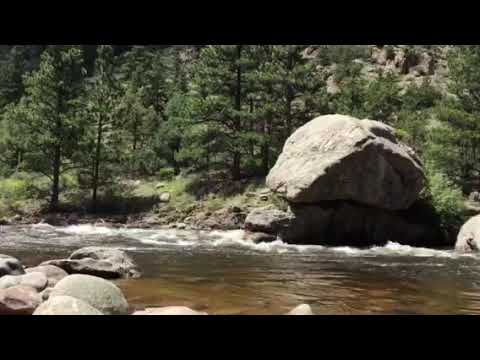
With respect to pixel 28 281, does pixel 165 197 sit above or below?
below

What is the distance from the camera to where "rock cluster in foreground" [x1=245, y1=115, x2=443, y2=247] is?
21672mm

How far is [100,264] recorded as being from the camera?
12461 mm

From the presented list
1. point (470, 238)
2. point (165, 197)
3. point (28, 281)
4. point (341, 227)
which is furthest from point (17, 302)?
point (165, 197)

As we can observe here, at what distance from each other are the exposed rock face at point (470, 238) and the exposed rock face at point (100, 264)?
520 inches

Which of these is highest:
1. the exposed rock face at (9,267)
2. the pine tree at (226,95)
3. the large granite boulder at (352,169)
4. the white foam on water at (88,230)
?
the pine tree at (226,95)

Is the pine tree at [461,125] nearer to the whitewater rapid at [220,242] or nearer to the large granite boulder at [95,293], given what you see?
the whitewater rapid at [220,242]

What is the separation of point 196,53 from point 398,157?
62069 millimetres

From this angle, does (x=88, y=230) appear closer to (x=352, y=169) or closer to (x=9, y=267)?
(x=352, y=169)

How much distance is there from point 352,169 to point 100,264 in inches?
485

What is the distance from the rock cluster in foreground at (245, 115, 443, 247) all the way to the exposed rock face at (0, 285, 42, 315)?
14.4m

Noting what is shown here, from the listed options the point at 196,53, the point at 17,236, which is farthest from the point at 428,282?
the point at 196,53

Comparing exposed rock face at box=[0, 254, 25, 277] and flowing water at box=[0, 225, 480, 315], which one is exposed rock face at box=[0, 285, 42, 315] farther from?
exposed rock face at box=[0, 254, 25, 277]

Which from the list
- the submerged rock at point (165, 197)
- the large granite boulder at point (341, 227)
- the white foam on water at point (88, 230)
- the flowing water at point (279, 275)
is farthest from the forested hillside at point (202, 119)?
the flowing water at point (279, 275)

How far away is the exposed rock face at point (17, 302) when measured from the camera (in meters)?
7.98
